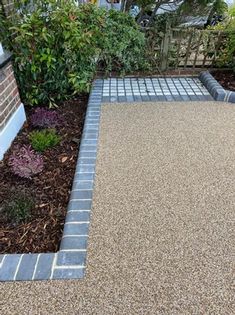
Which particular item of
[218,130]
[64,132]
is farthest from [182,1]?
[64,132]

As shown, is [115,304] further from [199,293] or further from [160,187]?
[160,187]

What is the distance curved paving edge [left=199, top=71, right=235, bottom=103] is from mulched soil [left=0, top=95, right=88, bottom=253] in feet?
6.44

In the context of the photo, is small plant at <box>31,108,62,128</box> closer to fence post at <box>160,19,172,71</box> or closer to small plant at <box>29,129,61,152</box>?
small plant at <box>29,129,61,152</box>

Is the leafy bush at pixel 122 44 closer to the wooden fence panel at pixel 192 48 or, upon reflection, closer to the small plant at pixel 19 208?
the wooden fence panel at pixel 192 48

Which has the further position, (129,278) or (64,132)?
(64,132)

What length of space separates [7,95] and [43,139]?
1.88 feet

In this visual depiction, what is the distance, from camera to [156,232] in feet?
6.04

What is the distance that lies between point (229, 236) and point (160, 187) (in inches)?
25.2

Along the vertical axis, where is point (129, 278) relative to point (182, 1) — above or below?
below

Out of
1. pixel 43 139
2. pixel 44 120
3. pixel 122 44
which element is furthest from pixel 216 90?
pixel 43 139

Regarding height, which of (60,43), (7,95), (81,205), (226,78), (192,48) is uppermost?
(60,43)

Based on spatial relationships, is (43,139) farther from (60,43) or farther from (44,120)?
(60,43)

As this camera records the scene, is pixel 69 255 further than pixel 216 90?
No

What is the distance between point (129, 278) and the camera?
1562 mm
